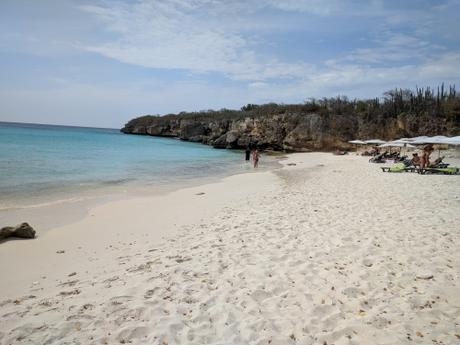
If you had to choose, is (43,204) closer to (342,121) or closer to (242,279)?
(242,279)

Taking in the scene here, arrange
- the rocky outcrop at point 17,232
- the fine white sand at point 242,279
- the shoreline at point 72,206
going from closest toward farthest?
the fine white sand at point 242,279 → the rocky outcrop at point 17,232 → the shoreline at point 72,206

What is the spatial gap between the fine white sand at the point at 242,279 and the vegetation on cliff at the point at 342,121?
A: 125 feet

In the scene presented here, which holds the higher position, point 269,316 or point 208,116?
point 208,116

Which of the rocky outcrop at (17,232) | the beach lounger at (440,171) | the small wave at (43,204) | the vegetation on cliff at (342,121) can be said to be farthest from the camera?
the vegetation on cliff at (342,121)

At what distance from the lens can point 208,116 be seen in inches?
2820

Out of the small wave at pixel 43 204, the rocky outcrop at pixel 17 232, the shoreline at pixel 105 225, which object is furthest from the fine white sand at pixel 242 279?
the small wave at pixel 43 204

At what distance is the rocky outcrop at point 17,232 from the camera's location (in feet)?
22.1

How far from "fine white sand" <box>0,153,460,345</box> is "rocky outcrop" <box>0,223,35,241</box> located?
342 mm

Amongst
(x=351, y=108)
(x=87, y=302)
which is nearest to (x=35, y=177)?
(x=87, y=302)

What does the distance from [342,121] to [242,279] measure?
45064 mm

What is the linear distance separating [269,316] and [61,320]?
2349 mm

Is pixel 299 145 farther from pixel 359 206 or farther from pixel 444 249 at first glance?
pixel 444 249

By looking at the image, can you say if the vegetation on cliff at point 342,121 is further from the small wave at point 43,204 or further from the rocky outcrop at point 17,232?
the rocky outcrop at point 17,232

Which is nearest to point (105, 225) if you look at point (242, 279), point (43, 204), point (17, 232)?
point (17, 232)
